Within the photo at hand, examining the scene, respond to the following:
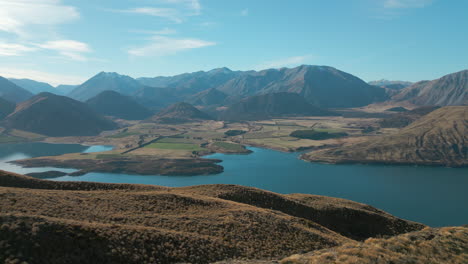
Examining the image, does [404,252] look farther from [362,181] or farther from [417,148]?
[417,148]

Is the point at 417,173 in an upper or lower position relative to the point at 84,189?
lower

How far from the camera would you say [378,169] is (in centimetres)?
14700

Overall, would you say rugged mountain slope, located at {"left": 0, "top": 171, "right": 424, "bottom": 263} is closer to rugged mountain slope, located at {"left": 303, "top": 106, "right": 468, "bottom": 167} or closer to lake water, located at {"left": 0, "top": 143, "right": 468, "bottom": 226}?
lake water, located at {"left": 0, "top": 143, "right": 468, "bottom": 226}

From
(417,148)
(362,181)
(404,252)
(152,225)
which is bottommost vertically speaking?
(362,181)

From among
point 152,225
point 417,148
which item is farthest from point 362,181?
point 152,225

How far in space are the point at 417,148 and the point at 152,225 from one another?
172087 millimetres

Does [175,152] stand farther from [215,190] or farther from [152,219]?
[152,219]

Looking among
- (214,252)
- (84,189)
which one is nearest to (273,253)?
(214,252)

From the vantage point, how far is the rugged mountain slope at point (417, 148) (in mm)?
157500

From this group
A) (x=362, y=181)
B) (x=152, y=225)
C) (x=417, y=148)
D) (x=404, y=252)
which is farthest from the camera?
(x=417, y=148)

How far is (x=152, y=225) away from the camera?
32.5 metres

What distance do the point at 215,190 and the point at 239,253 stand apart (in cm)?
2387

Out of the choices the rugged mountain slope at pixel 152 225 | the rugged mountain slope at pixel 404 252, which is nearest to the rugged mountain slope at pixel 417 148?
the rugged mountain slope at pixel 152 225

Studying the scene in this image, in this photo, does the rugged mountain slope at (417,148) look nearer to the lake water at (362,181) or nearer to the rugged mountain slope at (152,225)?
the lake water at (362,181)
